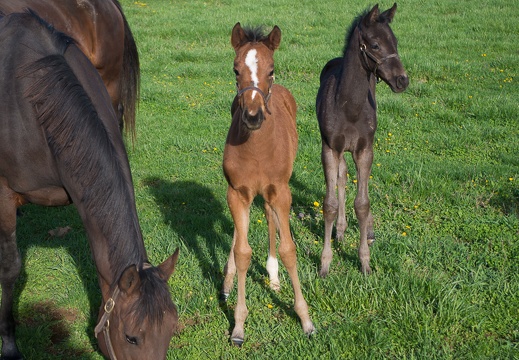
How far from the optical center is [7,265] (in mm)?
3695

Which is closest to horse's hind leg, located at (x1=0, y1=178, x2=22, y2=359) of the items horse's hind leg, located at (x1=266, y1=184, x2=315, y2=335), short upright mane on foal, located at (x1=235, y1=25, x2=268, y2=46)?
horse's hind leg, located at (x1=266, y1=184, x2=315, y2=335)

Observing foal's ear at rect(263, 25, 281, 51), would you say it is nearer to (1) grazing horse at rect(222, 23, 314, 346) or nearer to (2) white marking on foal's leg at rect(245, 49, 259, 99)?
(1) grazing horse at rect(222, 23, 314, 346)

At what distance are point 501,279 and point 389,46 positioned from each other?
73.6 inches

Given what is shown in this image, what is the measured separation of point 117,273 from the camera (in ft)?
8.82

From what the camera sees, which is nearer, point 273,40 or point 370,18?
point 273,40

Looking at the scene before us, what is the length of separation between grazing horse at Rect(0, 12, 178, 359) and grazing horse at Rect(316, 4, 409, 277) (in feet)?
6.12

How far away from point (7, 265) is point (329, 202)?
2371 mm

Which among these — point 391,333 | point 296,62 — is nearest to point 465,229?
point 391,333

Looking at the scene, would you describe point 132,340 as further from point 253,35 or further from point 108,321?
point 253,35

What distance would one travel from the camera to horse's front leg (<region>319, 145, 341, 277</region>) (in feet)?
14.3

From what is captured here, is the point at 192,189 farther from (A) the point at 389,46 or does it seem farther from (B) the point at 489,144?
(B) the point at 489,144

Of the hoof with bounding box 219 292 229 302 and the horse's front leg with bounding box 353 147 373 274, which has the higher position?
the horse's front leg with bounding box 353 147 373 274

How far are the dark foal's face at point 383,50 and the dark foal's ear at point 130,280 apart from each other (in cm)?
270

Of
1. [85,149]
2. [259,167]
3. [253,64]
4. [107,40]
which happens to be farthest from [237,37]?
[107,40]
